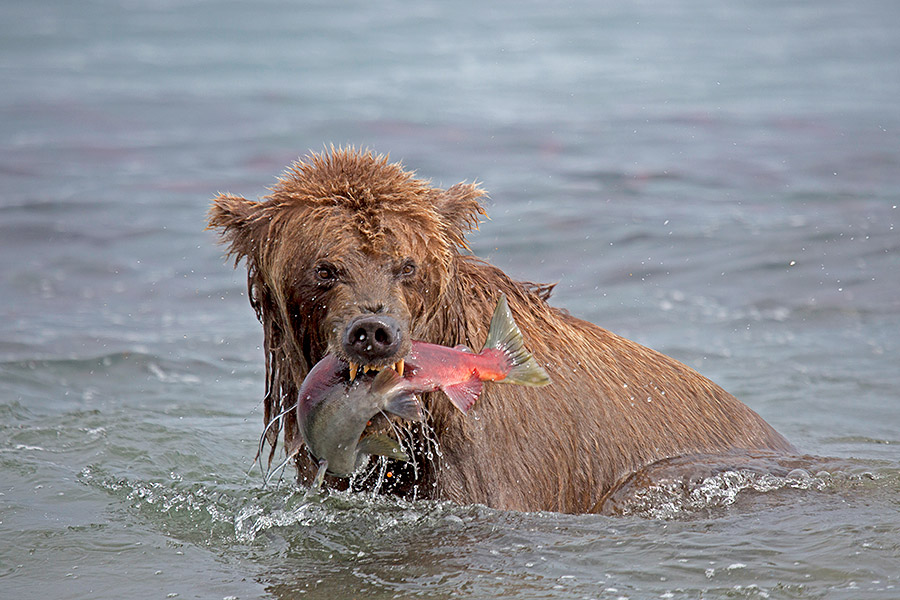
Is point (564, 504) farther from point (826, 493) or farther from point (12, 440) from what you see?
point (12, 440)

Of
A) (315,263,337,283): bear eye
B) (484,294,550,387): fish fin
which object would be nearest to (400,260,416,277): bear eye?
(315,263,337,283): bear eye

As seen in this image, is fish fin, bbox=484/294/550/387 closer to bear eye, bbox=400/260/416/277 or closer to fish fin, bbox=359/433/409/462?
bear eye, bbox=400/260/416/277

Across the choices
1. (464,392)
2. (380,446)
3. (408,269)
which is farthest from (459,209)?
(380,446)

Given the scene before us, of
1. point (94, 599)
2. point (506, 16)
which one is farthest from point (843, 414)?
point (506, 16)

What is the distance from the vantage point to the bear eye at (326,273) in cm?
450

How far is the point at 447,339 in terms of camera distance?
192 inches

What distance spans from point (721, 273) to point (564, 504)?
696 cm

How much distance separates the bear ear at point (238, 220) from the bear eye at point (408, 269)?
71cm

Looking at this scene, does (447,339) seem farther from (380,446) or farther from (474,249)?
(474,249)

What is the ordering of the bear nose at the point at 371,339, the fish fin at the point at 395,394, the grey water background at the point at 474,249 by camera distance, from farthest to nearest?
the grey water background at the point at 474,249 < the fish fin at the point at 395,394 < the bear nose at the point at 371,339

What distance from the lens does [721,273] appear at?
38.2 ft

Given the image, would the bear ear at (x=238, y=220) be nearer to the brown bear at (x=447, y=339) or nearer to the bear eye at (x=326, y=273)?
the brown bear at (x=447, y=339)

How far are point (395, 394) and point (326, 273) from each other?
561 mm

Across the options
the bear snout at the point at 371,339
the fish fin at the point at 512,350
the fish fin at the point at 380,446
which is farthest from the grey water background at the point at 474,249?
the bear snout at the point at 371,339
